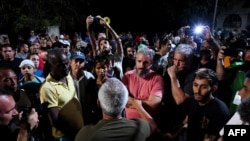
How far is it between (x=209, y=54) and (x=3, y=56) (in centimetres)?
404

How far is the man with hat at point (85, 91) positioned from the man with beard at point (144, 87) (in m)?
0.47

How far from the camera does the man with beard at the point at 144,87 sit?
374cm

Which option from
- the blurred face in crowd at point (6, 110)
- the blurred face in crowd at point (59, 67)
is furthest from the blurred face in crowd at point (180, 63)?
the blurred face in crowd at point (6, 110)

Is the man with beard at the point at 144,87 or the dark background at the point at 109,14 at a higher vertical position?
the dark background at the point at 109,14

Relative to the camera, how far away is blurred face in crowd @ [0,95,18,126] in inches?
96.6

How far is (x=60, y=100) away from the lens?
349cm

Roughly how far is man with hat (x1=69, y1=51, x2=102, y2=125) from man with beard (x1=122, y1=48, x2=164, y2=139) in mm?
469

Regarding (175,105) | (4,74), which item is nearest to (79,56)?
(4,74)

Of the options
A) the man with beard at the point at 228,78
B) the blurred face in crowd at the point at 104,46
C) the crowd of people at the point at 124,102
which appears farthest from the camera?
the blurred face in crowd at the point at 104,46

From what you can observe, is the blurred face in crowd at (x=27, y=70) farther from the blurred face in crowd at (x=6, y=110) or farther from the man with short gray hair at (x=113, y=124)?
the man with short gray hair at (x=113, y=124)

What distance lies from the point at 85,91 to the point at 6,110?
68.1 inches

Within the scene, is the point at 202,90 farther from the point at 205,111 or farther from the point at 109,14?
the point at 109,14

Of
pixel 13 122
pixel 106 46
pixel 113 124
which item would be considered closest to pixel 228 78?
pixel 106 46

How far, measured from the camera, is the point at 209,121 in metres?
3.20
